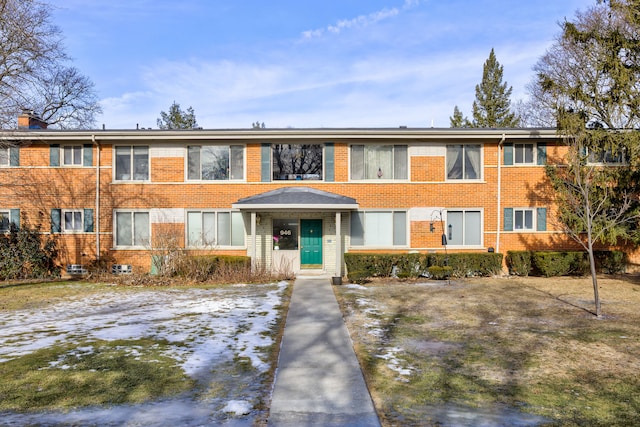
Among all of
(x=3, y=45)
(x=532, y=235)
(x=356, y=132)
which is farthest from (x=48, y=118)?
(x=532, y=235)

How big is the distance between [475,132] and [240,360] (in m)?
13.7

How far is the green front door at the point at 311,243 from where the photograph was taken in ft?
57.2

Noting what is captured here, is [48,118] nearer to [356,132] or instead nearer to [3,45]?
[3,45]

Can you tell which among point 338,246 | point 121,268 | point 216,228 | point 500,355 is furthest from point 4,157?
point 500,355

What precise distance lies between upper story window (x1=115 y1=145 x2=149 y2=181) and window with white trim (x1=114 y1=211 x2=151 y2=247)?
1.47 m

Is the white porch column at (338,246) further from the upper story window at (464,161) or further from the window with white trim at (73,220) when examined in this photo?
the window with white trim at (73,220)

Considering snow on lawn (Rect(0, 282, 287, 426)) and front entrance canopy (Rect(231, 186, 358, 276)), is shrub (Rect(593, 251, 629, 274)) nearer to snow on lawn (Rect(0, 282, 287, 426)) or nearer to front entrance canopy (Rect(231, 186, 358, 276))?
front entrance canopy (Rect(231, 186, 358, 276))

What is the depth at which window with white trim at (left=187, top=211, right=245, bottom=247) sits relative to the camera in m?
17.5

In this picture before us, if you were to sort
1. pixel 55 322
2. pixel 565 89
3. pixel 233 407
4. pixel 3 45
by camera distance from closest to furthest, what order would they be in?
pixel 233 407 → pixel 55 322 → pixel 3 45 → pixel 565 89

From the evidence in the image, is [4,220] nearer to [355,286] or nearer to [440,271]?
[355,286]

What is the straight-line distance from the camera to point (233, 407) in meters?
5.09

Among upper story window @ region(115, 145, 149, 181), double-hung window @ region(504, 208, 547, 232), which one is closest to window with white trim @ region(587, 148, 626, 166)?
double-hung window @ region(504, 208, 547, 232)

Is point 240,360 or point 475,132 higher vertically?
point 475,132

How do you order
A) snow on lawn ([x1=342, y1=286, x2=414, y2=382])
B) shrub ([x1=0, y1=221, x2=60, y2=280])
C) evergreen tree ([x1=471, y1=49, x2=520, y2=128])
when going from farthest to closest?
evergreen tree ([x1=471, y1=49, x2=520, y2=128])
shrub ([x1=0, y1=221, x2=60, y2=280])
snow on lawn ([x1=342, y1=286, x2=414, y2=382])
